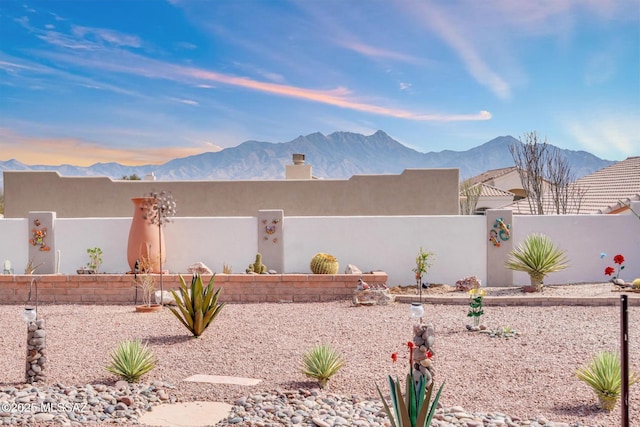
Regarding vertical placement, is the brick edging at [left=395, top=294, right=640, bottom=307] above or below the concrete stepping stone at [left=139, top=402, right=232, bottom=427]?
above

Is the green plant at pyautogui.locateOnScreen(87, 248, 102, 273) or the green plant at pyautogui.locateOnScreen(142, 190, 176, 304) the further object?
the green plant at pyautogui.locateOnScreen(87, 248, 102, 273)

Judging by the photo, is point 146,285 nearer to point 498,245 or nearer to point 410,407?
point 498,245

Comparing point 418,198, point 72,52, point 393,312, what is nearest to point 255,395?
point 393,312

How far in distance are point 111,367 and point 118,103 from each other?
80451 mm

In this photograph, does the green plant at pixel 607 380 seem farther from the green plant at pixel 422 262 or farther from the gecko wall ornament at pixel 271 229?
the gecko wall ornament at pixel 271 229

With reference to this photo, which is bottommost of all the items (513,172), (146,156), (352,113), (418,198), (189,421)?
(189,421)

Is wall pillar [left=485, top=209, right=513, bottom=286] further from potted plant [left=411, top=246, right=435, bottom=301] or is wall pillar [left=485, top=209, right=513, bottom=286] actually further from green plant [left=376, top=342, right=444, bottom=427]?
green plant [left=376, top=342, right=444, bottom=427]

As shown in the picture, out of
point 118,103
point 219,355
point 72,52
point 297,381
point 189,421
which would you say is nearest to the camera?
point 189,421

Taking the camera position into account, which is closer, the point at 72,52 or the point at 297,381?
the point at 297,381

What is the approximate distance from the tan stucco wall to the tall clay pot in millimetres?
6573

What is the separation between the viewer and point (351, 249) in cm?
1360

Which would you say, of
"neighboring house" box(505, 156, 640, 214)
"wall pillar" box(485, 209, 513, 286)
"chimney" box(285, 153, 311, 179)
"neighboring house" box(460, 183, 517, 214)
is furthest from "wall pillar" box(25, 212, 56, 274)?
"neighboring house" box(460, 183, 517, 214)

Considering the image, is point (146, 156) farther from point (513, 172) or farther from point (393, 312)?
point (393, 312)

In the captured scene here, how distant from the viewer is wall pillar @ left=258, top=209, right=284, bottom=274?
536 inches
